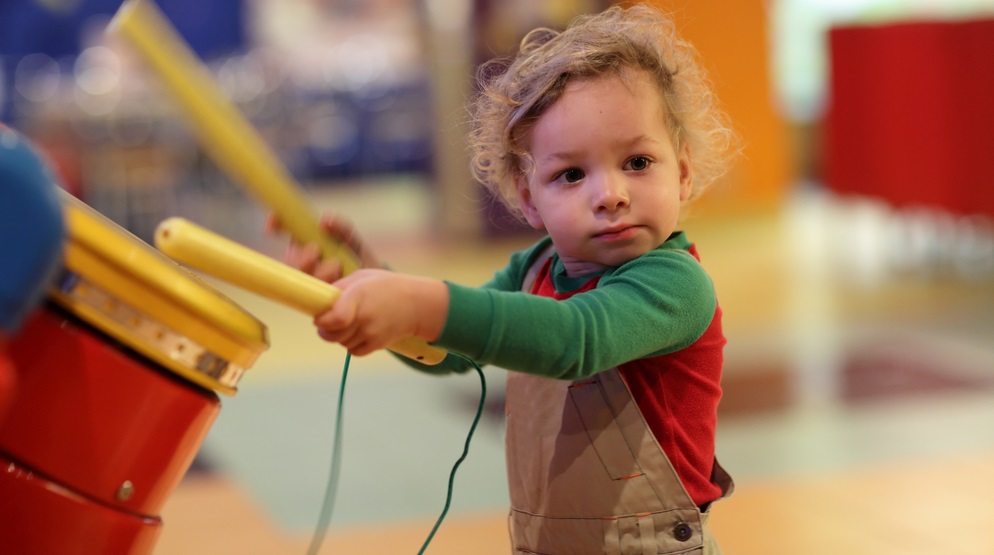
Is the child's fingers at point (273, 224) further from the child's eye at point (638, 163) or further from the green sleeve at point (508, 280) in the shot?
the child's eye at point (638, 163)

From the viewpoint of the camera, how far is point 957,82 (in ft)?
13.3

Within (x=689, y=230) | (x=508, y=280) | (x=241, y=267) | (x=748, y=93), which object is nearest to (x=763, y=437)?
(x=508, y=280)

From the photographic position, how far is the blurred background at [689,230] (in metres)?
2.26

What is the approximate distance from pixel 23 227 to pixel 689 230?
18.5ft

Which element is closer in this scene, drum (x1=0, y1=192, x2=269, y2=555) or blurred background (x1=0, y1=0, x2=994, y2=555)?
drum (x1=0, y1=192, x2=269, y2=555)

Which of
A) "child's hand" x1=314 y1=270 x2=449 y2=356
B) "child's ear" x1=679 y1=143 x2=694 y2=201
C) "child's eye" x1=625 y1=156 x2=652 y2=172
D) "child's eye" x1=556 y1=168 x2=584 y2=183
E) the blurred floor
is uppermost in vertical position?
the blurred floor

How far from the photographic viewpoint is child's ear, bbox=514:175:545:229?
3.34 feet

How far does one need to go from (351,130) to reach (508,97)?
21.4 feet

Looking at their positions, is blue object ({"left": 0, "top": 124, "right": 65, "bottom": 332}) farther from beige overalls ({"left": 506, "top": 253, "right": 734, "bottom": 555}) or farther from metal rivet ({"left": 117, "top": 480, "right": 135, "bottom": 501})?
beige overalls ({"left": 506, "top": 253, "right": 734, "bottom": 555})

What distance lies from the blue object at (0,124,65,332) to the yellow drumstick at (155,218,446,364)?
0.06m

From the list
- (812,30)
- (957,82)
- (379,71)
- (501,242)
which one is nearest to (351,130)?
(379,71)

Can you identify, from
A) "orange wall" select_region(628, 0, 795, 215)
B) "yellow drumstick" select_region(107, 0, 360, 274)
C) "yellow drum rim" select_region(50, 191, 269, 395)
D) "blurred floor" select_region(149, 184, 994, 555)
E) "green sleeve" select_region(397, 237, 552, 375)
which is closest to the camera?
"yellow drum rim" select_region(50, 191, 269, 395)

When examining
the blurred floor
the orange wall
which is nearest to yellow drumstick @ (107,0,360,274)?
the blurred floor

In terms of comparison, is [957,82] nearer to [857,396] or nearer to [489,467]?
[857,396]
